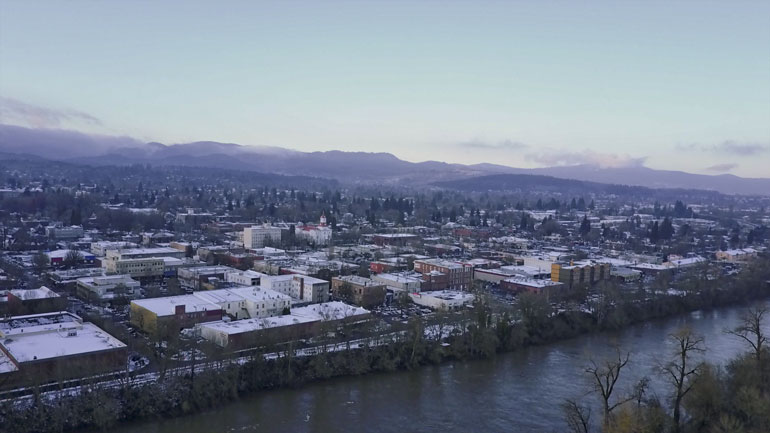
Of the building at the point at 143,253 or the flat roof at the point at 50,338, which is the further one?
the building at the point at 143,253

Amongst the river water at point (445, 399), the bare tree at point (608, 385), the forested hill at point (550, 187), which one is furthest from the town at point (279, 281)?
the forested hill at point (550, 187)

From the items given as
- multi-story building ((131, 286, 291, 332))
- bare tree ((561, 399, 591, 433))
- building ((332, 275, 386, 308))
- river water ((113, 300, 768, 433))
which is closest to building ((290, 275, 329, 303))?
building ((332, 275, 386, 308))

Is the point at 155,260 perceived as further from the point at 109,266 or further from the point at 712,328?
the point at 712,328

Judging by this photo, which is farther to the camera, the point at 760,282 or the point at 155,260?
the point at 760,282

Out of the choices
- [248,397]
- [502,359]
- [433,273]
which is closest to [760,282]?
[433,273]

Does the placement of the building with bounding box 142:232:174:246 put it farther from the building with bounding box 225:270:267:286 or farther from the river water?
the river water

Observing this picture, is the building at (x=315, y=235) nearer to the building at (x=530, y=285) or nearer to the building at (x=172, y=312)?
the building at (x=530, y=285)
